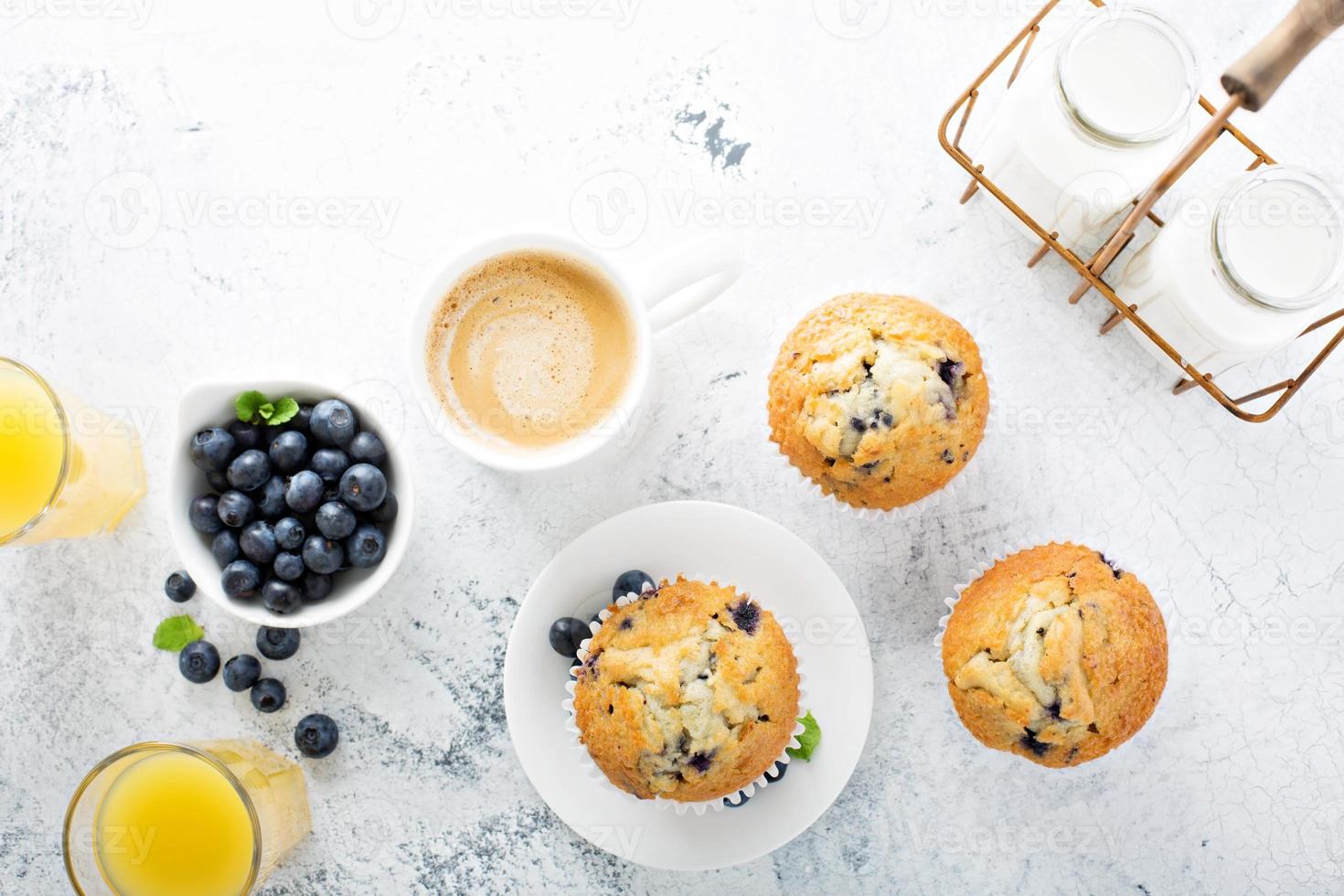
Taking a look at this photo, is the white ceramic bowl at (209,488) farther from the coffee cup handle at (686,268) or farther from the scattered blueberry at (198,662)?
the coffee cup handle at (686,268)

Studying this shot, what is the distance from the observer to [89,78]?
2092 mm

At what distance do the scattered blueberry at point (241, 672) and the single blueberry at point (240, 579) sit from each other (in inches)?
12.0

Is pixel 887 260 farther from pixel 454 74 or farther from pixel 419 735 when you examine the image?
pixel 419 735

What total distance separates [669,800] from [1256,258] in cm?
135

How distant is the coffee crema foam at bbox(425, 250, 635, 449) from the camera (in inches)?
71.7

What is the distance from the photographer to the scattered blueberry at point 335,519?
1.75 meters

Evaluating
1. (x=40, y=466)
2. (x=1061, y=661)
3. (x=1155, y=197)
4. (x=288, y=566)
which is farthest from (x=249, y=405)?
(x=1155, y=197)

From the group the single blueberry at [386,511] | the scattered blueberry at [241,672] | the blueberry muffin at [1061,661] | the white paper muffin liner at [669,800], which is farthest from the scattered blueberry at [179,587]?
the blueberry muffin at [1061,661]

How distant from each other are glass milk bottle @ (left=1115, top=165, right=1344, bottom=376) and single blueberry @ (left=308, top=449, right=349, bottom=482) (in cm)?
147

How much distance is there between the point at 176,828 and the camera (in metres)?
1.86

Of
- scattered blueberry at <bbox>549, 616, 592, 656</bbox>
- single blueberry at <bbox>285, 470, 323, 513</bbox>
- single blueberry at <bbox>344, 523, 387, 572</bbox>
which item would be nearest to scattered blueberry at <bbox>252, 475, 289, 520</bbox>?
single blueberry at <bbox>285, 470, 323, 513</bbox>

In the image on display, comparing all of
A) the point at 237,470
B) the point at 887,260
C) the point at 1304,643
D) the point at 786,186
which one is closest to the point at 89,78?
the point at 237,470

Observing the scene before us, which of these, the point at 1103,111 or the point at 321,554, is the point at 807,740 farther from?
the point at 1103,111

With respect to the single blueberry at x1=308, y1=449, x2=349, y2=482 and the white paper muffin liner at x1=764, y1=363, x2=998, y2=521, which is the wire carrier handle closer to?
the white paper muffin liner at x1=764, y1=363, x2=998, y2=521
